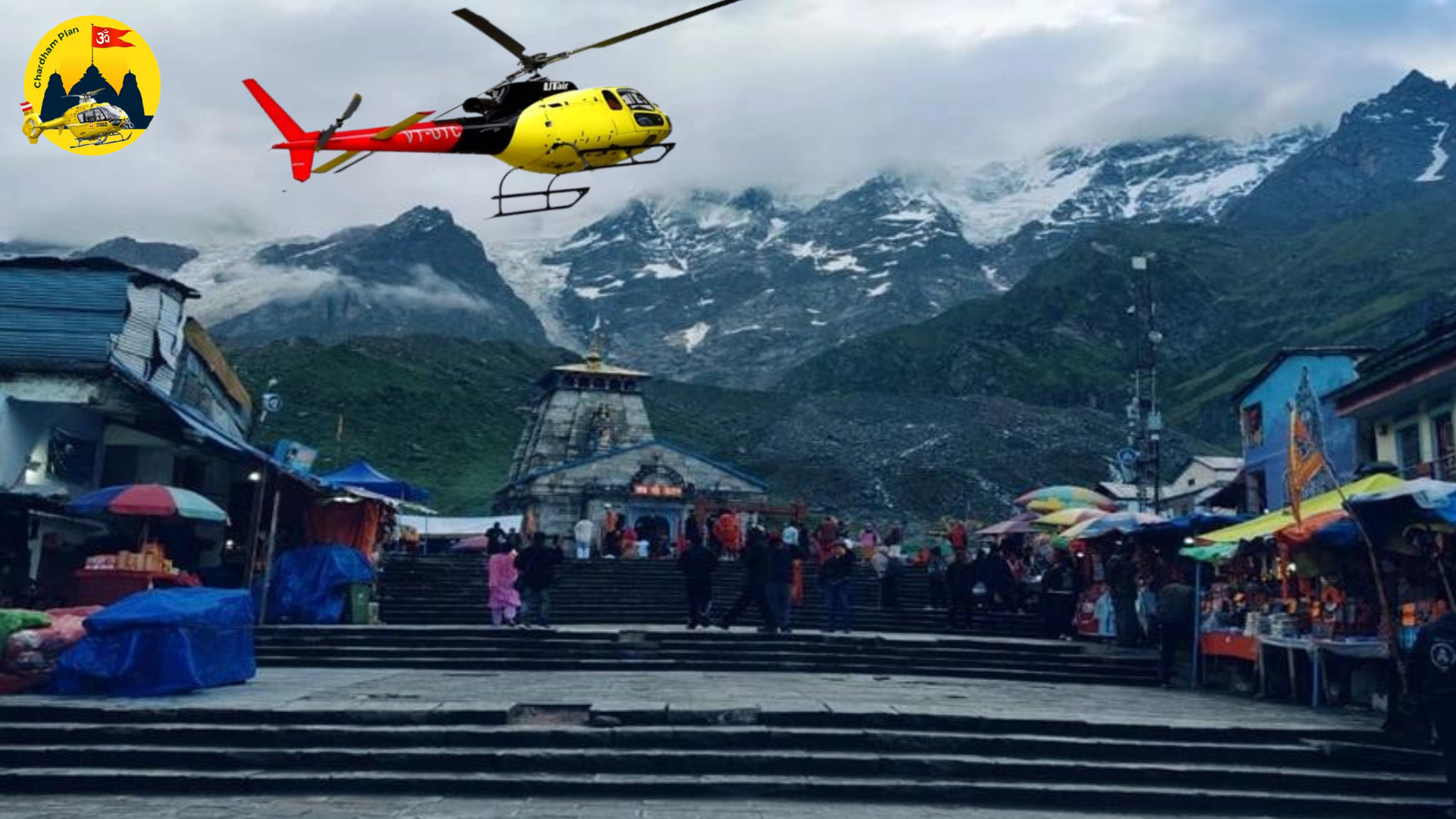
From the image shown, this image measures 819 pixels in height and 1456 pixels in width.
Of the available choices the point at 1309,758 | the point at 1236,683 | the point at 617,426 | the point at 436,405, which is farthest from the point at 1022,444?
the point at 1309,758

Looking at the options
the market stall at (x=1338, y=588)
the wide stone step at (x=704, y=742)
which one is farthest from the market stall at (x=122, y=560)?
the market stall at (x=1338, y=588)

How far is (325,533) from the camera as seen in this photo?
21.7 meters

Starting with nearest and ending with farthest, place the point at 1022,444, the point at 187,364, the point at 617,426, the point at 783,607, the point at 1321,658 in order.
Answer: the point at 1321,658, the point at 783,607, the point at 187,364, the point at 617,426, the point at 1022,444

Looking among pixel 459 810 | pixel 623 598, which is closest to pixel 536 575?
pixel 623 598

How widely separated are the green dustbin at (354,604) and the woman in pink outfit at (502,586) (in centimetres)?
227

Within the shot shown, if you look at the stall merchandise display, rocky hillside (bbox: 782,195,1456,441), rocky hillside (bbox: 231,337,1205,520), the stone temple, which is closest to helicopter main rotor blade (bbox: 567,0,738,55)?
the stall merchandise display

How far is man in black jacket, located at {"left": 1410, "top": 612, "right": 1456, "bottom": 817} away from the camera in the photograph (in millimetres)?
8227

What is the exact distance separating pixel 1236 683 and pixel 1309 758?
19.1ft

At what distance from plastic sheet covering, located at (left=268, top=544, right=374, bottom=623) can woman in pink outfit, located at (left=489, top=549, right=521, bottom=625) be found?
7.59ft

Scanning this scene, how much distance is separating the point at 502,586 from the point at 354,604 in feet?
8.52

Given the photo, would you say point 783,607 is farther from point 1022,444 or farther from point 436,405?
point 436,405

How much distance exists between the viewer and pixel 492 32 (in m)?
9.63

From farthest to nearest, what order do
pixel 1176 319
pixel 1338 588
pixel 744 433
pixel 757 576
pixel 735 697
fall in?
pixel 1176 319 → pixel 744 433 → pixel 757 576 → pixel 1338 588 → pixel 735 697

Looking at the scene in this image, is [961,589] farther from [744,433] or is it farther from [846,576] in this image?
[744,433]
